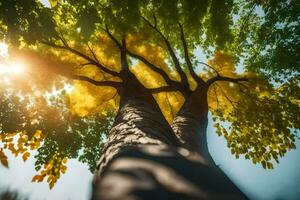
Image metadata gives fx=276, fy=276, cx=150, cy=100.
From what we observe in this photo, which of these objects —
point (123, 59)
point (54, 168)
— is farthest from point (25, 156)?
point (123, 59)

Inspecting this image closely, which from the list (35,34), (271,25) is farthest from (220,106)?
(35,34)

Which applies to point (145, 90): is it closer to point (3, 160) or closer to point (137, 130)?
point (137, 130)

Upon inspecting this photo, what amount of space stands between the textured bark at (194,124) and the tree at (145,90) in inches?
0.9

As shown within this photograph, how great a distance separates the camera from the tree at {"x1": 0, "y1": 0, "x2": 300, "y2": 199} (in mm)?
1797

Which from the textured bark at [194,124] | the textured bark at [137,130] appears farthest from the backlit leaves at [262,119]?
the textured bark at [137,130]

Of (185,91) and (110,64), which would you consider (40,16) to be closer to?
(185,91)

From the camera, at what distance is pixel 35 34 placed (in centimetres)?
413

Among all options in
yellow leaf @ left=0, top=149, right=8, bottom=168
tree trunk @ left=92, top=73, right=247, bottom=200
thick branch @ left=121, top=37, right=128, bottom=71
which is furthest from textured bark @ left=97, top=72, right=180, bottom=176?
yellow leaf @ left=0, top=149, right=8, bottom=168

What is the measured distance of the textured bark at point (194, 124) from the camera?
10.5 feet

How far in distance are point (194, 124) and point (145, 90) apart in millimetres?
984

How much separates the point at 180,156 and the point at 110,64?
21.9 ft

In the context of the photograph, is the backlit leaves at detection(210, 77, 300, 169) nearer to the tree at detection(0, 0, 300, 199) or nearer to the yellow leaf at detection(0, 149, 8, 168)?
the tree at detection(0, 0, 300, 199)

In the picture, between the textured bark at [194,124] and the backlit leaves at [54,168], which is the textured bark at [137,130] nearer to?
the textured bark at [194,124]

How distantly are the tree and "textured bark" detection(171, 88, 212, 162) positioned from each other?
2 cm
